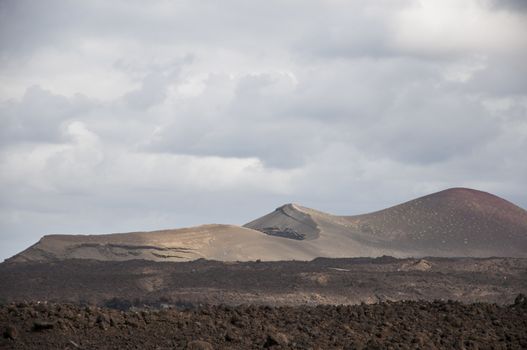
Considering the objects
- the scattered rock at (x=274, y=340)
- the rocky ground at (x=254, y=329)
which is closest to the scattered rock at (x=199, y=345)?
the rocky ground at (x=254, y=329)

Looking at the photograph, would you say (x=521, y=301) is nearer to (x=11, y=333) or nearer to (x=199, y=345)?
(x=199, y=345)

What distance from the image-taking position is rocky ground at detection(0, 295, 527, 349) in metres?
18.3

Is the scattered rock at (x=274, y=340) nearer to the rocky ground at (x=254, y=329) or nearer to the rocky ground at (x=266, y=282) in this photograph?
the rocky ground at (x=254, y=329)

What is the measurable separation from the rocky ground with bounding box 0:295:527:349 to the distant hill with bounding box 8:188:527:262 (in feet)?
124

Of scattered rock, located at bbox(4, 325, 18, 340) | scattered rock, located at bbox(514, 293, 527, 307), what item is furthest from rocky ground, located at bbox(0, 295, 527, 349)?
scattered rock, located at bbox(514, 293, 527, 307)

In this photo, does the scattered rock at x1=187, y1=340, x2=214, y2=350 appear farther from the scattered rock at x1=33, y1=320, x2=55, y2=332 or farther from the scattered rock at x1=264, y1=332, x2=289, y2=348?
the scattered rock at x1=33, y1=320, x2=55, y2=332

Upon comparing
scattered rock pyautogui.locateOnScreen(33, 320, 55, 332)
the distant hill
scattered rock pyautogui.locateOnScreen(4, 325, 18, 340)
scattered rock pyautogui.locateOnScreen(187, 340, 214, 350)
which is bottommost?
scattered rock pyautogui.locateOnScreen(187, 340, 214, 350)

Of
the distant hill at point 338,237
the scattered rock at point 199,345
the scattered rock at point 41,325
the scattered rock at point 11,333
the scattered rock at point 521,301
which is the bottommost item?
the scattered rock at point 199,345

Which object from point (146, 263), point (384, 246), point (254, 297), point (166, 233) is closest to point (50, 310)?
point (254, 297)

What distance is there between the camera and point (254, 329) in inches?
767

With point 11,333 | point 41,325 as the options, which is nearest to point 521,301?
point 41,325

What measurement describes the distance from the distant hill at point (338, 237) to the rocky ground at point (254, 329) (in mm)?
37758

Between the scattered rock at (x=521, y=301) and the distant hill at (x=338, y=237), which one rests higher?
the distant hill at (x=338, y=237)

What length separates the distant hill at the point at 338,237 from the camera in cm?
5991
